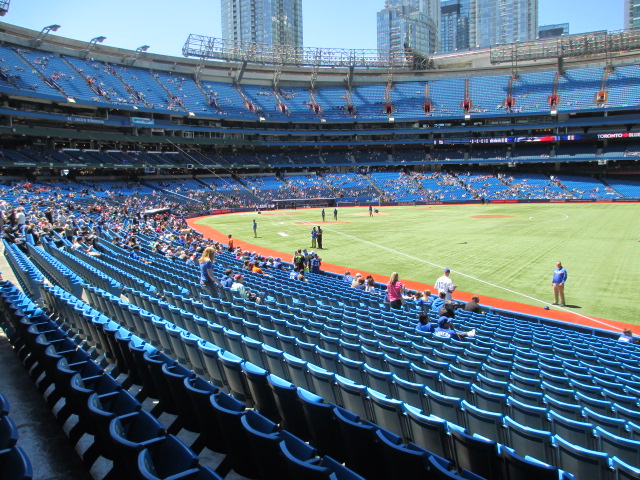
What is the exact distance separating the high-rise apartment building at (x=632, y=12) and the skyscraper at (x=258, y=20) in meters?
112

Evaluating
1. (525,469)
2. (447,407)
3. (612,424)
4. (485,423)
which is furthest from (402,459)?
(612,424)

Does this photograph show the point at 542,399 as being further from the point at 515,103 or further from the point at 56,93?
the point at 515,103

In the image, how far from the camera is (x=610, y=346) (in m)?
11.0

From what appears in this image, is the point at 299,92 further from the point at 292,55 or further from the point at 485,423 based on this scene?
the point at 485,423

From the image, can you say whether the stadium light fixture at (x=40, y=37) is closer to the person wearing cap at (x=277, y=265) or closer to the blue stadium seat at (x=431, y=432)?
the person wearing cap at (x=277, y=265)

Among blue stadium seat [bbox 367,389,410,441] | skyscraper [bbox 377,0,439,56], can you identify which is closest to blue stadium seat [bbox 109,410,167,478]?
blue stadium seat [bbox 367,389,410,441]

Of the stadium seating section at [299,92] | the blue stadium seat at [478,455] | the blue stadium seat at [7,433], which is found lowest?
the blue stadium seat at [478,455]

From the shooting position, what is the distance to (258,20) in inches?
6649

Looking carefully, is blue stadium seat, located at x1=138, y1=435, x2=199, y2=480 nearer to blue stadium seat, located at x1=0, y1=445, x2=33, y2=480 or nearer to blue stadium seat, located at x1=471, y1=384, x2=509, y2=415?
blue stadium seat, located at x1=0, y1=445, x2=33, y2=480

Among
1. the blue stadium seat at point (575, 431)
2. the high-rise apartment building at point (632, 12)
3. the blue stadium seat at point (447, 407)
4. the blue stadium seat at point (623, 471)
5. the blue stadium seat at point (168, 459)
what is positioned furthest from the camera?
the high-rise apartment building at point (632, 12)

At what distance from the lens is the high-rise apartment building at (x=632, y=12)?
15675 cm

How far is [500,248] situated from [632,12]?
182415 mm

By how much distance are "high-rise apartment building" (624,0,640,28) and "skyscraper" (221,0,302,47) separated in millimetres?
112333

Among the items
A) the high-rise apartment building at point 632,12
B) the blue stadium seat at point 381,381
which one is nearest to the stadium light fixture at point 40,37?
the blue stadium seat at point 381,381
